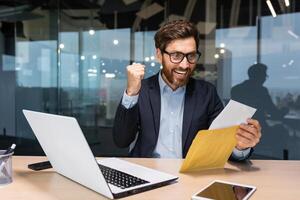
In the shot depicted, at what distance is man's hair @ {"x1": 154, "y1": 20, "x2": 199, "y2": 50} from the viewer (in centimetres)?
139

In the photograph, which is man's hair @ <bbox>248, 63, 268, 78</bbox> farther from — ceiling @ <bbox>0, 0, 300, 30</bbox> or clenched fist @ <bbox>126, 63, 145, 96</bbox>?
clenched fist @ <bbox>126, 63, 145, 96</bbox>

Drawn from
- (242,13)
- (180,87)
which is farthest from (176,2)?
(180,87)

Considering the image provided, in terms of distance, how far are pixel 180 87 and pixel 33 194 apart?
0.83m

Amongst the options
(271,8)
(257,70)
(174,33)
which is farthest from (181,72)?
(271,8)

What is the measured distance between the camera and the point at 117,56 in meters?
4.20

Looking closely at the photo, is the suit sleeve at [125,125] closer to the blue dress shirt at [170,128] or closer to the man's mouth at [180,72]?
the blue dress shirt at [170,128]

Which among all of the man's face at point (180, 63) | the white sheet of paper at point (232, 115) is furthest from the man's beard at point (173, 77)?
the white sheet of paper at point (232, 115)

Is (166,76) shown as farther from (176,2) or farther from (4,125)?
(4,125)

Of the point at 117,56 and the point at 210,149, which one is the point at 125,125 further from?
the point at 117,56

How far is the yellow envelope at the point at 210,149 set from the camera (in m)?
1.03

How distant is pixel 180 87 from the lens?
152 cm

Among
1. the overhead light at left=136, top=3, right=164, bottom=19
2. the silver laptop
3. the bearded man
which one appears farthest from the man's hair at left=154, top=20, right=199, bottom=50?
the overhead light at left=136, top=3, right=164, bottom=19

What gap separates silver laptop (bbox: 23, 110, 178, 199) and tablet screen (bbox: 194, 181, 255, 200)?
13 cm

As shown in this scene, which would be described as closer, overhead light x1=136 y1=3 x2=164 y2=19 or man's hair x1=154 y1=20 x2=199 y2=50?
man's hair x1=154 y1=20 x2=199 y2=50
